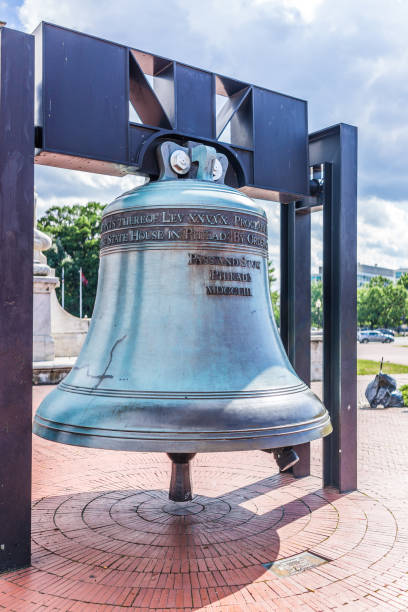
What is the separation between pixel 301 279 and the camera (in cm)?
659

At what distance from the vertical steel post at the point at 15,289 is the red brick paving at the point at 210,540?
1.55 feet

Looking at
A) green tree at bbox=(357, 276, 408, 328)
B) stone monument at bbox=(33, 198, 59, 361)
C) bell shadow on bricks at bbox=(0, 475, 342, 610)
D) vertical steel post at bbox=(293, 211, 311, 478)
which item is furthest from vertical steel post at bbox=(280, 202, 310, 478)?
green tree at bbox=(357, 276, 408, 328)

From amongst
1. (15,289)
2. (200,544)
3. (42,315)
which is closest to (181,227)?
(15,289)

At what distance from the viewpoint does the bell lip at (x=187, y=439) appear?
3002 mm

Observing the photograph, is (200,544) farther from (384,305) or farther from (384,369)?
(384,305)

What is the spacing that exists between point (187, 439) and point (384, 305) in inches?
2722

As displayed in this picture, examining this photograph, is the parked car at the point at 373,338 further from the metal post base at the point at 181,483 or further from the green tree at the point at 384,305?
the metal post base at the point at 181,483

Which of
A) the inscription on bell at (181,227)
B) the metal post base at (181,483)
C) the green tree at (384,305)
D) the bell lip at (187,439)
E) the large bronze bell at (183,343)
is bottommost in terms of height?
the metal post base at (181,483)

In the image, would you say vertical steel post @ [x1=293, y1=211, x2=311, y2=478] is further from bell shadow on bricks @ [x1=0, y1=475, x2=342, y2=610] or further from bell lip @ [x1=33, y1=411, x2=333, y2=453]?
bell lip @ [x1=33, y1=411, x2=333, y2=453]

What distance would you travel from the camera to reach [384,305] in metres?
68.2

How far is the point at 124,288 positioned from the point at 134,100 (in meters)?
1.86

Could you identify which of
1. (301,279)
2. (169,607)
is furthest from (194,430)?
(301,279)

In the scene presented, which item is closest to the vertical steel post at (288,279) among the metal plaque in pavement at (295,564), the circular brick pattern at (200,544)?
the circular brick pattern at (200,544)

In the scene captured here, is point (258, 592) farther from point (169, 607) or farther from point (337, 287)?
point (337, 287)
